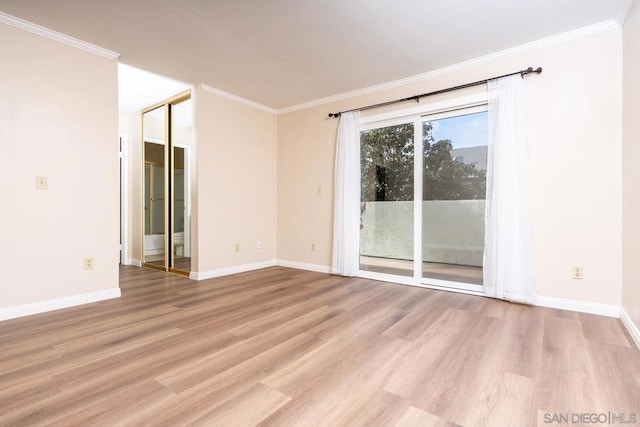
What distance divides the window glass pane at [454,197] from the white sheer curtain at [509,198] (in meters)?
0.22

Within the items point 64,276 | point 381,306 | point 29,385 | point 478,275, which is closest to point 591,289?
point 478,275

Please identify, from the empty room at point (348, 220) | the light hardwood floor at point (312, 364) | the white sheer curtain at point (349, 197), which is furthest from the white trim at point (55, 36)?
the white sheer curtain at point (349, 197)

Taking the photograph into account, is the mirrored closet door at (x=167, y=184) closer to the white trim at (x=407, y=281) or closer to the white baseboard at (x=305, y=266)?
the white baseboard at (x=305, y=266)

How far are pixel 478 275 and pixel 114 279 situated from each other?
404 cm

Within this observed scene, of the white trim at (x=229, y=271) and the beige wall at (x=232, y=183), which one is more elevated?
the beige wall at (x=232, y=183)

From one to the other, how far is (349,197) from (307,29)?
2.14 meters

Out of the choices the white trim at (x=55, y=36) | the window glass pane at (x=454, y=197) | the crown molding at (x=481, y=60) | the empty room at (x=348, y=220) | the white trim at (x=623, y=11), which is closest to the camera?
the empty room at (x=348, y=220)

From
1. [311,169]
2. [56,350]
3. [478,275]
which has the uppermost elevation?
[311,169]

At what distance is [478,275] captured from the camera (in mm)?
3484

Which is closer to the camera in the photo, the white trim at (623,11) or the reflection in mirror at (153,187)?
the white trim at (623,11)

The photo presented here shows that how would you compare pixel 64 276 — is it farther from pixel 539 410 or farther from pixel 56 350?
pixel 539 410

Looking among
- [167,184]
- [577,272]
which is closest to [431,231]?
[577,272]

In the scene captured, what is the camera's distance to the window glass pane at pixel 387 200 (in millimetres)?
3959

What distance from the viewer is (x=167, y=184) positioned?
474 cm
